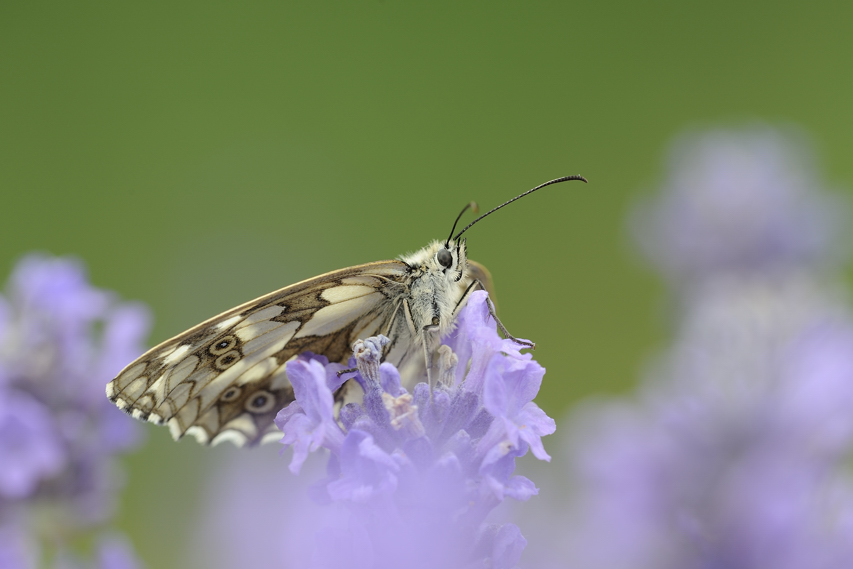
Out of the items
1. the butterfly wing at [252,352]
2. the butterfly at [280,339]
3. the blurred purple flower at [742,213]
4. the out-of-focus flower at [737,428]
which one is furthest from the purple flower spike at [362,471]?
the blurred purple flower at [742,213]

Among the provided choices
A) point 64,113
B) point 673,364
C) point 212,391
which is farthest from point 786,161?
point 64,113

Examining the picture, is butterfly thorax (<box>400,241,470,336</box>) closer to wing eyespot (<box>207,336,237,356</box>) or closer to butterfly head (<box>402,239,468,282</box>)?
butterfly head (<box>402,239,468,282</box>)

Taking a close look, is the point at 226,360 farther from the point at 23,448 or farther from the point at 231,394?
the point at 23,448

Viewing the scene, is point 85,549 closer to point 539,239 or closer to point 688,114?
point 539,239

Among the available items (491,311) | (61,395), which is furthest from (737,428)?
(61,395)

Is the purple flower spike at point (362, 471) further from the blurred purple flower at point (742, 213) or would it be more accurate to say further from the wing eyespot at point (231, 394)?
the blurred purple flower at point (742, 213)
